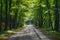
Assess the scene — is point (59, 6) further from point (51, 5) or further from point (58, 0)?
point (51, 5)

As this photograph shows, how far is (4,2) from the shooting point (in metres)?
44.2

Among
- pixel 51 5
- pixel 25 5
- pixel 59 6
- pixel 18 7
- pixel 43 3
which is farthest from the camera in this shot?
pixel 25 5

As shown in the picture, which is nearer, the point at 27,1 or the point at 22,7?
the point at 22,7

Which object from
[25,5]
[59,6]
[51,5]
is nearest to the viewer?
[59,6]

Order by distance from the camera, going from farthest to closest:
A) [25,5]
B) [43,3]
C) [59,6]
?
[25,5] → [43,3] → [59,6]

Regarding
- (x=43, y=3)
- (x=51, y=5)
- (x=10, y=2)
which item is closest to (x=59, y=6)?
(x=51, y=5)

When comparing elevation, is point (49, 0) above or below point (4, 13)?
above

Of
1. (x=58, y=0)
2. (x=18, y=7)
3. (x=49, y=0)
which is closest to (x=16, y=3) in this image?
(x=18, y=7)

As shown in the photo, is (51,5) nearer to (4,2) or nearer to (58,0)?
(58,0)

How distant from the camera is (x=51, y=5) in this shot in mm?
43531

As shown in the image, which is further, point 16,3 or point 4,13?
point 16,3

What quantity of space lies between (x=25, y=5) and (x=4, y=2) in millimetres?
12238

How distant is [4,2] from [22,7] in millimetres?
9231

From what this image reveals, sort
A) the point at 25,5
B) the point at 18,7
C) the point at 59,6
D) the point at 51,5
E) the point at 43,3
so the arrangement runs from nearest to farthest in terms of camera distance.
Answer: the point at 59,6 → the point at 51,5 → the point at 43,3 → the point at 18,7 → the point at 25,5
